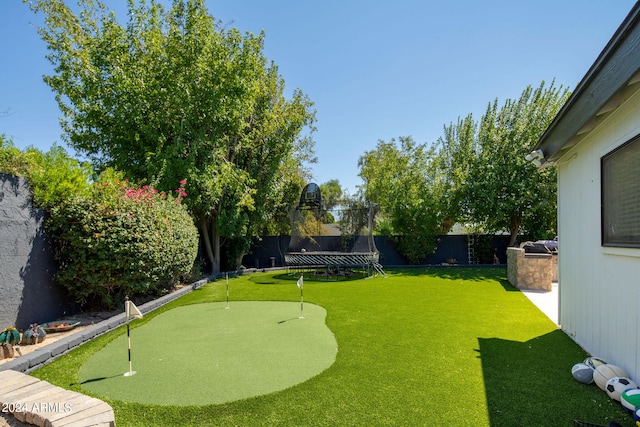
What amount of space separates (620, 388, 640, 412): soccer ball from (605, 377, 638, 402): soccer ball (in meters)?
0.13

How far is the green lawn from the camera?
256 centimetres

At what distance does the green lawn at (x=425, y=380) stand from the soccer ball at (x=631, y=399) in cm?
8

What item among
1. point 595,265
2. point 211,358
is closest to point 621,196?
point 595,265

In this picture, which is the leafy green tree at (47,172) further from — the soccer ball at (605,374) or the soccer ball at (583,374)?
the soccer ball at (605,374)

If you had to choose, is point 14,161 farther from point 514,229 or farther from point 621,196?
point 514,229

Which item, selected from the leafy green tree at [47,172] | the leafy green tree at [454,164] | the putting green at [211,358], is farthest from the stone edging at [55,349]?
the leafy green tree at [454,164]

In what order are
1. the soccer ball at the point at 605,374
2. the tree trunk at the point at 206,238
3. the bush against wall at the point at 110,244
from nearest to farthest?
the soccer ball at the point at 605,374
the bush against wall at the point at 110,244
the tree trunk at the point at 206,238

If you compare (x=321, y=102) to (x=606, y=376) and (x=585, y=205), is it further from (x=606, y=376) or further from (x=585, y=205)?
(x=606, y=376)

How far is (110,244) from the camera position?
561 cm

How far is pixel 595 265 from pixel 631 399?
67.9 inches

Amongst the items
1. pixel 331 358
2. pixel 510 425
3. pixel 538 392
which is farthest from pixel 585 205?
pixel 331 358

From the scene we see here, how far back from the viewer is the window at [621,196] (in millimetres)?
3000

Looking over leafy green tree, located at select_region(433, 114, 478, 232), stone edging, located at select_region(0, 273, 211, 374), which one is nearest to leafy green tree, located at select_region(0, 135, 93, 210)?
stone edging, located at select_region(0, 273, 211, 374)

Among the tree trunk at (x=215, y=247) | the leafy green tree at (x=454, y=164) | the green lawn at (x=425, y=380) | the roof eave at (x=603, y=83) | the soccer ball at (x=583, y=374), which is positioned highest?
the leafy green tree at (x=454, y=164)
